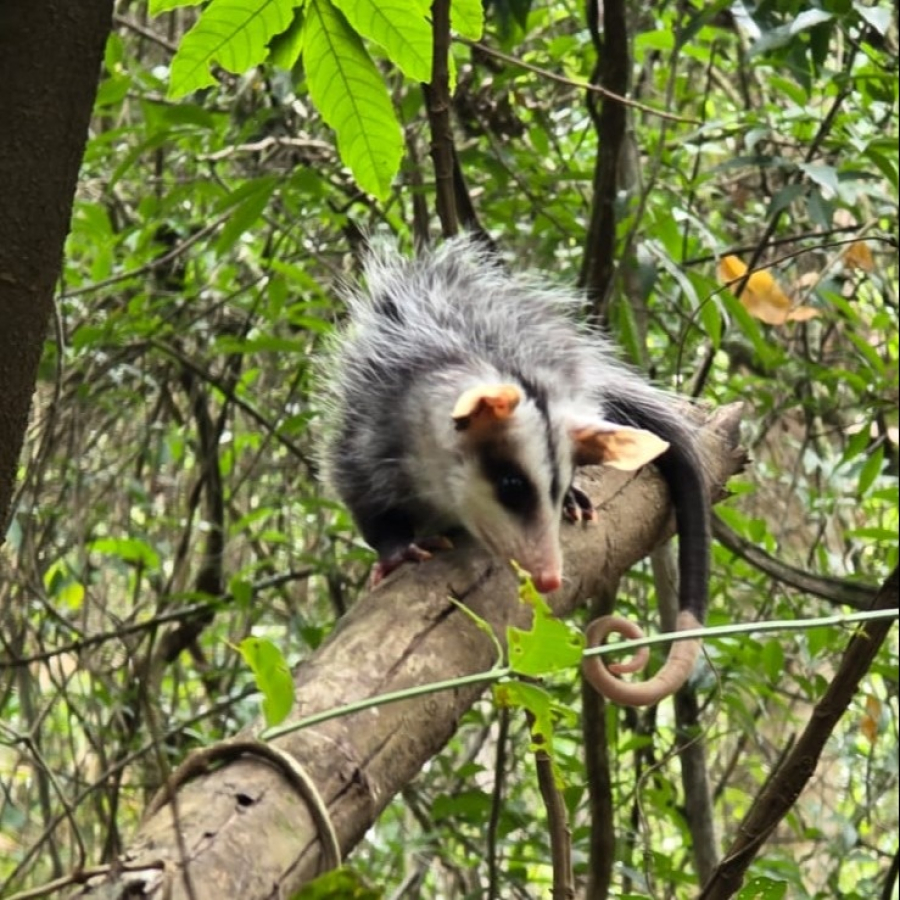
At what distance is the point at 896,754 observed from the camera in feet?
10.7

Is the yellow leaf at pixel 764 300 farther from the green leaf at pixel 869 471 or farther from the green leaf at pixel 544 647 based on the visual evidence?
the green leaf at pixel 544 647

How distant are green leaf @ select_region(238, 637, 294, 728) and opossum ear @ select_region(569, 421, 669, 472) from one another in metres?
0.98

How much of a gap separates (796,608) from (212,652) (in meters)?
1.85

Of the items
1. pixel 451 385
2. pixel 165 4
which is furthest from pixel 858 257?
pixel 165 4

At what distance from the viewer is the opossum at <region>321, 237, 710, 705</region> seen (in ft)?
6.42

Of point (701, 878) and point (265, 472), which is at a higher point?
point (265, 472)

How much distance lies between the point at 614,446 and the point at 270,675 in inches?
43.3

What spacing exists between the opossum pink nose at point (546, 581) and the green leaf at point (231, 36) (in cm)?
79

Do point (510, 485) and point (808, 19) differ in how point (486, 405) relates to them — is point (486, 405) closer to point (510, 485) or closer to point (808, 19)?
point (510, 485)

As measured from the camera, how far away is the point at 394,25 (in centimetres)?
130

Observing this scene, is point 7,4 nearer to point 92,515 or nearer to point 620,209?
point 620,209

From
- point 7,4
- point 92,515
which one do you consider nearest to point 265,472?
point 92,515

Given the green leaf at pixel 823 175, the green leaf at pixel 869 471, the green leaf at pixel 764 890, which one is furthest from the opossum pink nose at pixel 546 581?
the green leaf at pixel 869 471

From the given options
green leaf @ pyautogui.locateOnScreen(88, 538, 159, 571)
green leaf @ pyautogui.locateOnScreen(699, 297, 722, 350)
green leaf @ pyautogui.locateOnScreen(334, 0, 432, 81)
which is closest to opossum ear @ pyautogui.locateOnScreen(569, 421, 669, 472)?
green leaf @ pyautogui.locateOnScreen(699, 297, 722, 350)
